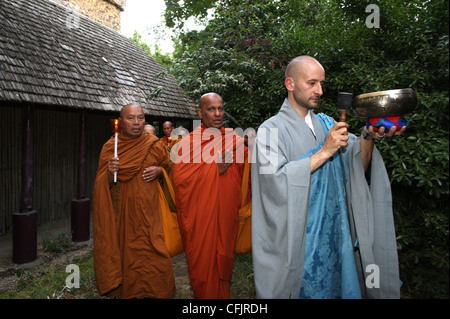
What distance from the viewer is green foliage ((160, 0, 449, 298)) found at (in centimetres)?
287

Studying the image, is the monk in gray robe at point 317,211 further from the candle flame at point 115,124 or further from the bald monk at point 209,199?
the candle flame at point 115,124

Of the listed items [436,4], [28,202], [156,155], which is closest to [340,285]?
[156,155]

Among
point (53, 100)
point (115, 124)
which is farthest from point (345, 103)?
point (53, 100)

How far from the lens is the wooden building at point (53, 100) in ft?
19.0

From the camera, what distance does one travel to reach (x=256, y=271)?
2051 mm

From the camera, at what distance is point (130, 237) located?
3656mm

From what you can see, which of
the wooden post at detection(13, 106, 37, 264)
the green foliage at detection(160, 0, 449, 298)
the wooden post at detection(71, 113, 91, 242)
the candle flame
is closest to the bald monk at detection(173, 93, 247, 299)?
the candle flame

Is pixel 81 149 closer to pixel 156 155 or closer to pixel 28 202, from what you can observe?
pixel 28 202

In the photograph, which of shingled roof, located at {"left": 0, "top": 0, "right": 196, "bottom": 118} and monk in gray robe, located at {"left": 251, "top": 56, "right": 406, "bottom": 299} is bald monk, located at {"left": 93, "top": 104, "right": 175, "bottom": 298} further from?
shingled roof, located at {"left": 0, "top": 0, "right": 196, "bottom": 118}

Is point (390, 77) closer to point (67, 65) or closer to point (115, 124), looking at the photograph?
point (115, 124)

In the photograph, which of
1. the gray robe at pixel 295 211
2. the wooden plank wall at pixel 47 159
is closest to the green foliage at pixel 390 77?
the gray robe at pixel 295 211

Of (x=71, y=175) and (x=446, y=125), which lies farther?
(x=71, y=175)

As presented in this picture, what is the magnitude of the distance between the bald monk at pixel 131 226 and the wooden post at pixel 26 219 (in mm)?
2677

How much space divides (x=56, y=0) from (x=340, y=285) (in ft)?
39.5
